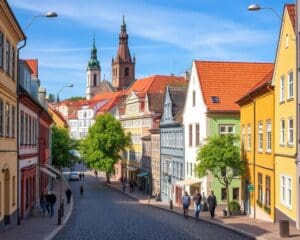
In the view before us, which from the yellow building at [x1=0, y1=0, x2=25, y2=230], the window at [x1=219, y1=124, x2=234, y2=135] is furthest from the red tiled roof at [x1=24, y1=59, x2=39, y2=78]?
the yellow building at [x1=0, y1=0, x2=25, y2=230]

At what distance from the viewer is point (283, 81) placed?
29297mm

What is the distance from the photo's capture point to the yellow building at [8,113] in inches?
987

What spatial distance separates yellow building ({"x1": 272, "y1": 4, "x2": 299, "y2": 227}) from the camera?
2698 cm

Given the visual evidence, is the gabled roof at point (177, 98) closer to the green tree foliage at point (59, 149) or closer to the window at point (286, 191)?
the green tree foliage at point (59, 149)

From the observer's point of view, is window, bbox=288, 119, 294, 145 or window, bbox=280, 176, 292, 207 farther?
window, bbox=280, 176, 292, 207

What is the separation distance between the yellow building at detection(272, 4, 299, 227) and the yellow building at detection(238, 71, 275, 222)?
119 cm

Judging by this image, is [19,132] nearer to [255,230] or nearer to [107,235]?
[107,235]

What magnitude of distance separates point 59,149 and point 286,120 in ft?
219

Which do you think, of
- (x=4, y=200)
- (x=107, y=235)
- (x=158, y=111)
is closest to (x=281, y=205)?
(x=107, y=235)

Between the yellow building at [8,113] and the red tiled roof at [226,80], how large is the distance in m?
21.6

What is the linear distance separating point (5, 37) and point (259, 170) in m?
16.8

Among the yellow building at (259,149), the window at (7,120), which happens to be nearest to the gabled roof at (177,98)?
the yellow building at (259,149)

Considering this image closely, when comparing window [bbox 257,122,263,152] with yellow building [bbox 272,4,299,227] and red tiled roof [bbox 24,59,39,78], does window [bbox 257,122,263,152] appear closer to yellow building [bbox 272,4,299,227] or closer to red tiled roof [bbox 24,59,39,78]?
yellow building [bbox 272,4,299,227]

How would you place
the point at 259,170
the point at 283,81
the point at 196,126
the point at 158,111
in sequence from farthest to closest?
the point at 158,111
the point at 196,126
the point at 259,170
the point at 283,81
